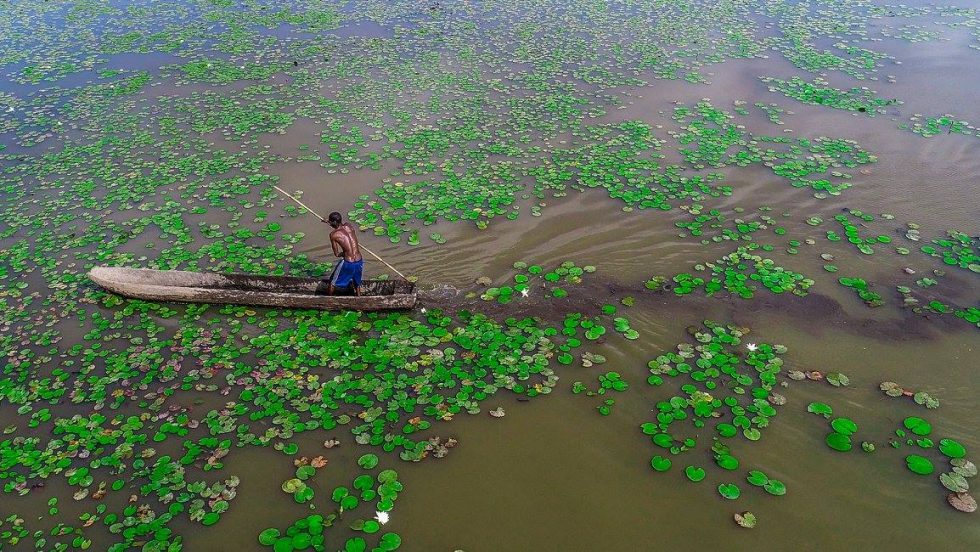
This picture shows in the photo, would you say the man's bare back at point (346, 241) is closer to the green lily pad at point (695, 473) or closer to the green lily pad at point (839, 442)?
the green lily pad at point (695, 473)

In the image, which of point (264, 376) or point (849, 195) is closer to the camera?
point (264, 376)

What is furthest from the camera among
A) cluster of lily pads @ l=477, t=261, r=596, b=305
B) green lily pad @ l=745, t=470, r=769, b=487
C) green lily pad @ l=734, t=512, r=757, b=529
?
cluster of lily pads @ l=477, t=261, r=596, b=305

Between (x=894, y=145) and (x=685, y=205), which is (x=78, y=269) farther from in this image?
(x=894, y=145)

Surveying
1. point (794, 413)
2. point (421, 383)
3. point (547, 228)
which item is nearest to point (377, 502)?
point (421, 383)

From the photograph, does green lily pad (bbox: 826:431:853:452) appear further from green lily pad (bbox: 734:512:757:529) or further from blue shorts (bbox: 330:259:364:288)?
blue shorts (bbox: 330:259:364:288)

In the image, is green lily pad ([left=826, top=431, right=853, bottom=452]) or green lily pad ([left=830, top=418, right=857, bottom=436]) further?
green lily pad ([left=830, top=418, right=857, bottom=436])

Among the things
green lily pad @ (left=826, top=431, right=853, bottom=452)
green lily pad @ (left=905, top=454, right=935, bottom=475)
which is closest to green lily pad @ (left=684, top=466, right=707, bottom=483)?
green lily pad @ (left=826, top=431, right=853, bottom=452)

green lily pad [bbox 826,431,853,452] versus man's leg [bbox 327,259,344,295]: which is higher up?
green lily pad [bbox 826,431,853,452]
